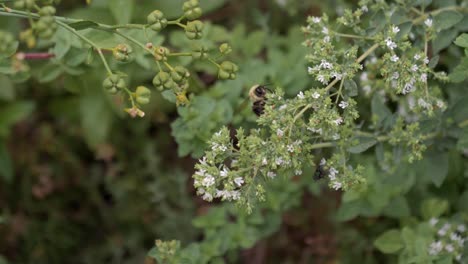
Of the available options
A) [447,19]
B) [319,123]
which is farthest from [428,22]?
[319,123]

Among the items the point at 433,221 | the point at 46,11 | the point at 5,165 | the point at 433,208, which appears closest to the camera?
the point at 46,11

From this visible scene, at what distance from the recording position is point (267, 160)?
2.26 metres

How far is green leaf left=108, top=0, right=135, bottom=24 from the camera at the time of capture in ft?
10.8

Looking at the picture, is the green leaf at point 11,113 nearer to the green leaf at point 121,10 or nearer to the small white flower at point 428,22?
the green leaf at point 121,10

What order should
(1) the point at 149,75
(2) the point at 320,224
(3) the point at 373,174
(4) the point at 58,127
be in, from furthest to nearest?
(4) the point at 58,127 < (2) the point at 320,224 < (1) the point at 149,75 < (3) the point at 373,174

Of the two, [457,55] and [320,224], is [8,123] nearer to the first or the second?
[320,224]

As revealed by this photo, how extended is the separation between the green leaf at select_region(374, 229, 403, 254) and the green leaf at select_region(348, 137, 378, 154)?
25.0 inches

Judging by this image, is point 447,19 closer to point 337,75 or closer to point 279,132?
point 337,75

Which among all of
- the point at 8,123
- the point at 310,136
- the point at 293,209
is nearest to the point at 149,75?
the point at 8,123

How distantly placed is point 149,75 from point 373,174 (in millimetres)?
1484

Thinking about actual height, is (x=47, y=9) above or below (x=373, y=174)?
above

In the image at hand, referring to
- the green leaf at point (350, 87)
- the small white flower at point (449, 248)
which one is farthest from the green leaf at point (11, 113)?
the small white flower at point (449, 248)

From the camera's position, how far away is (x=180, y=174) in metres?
3.89

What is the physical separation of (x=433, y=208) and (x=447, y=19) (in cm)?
101
